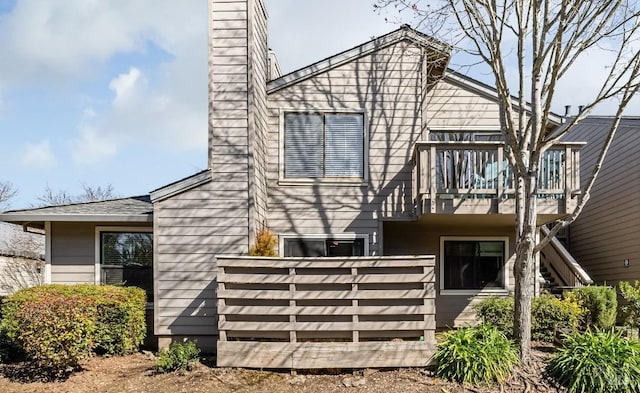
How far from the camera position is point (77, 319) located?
6.98 m

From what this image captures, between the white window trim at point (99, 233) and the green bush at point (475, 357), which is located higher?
the white window trim at point (99, 233)

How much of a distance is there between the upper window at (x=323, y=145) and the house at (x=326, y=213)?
0.03 metres

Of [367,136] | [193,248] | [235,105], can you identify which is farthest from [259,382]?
[367,136]

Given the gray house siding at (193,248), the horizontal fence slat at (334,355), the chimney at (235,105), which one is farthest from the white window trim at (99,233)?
the horizontal fence slat at (334,355)

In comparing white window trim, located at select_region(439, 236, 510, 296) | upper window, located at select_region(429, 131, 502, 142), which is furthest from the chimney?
white window trim, located at select_region(439, 236, 510, 296)

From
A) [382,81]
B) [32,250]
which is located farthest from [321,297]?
[32,250]

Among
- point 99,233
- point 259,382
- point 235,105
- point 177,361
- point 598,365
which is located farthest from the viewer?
point 99,233

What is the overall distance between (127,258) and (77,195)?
30.2 meters

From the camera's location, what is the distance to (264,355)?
22.9ft

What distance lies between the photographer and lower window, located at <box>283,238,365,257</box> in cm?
969

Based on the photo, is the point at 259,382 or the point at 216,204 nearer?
the point at 259,382

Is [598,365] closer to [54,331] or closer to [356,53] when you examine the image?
[356,53]

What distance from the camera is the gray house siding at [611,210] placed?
11.3 m

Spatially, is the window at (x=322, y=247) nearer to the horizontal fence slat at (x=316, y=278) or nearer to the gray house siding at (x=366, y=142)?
the gray house siding at (x=366, y=142)
